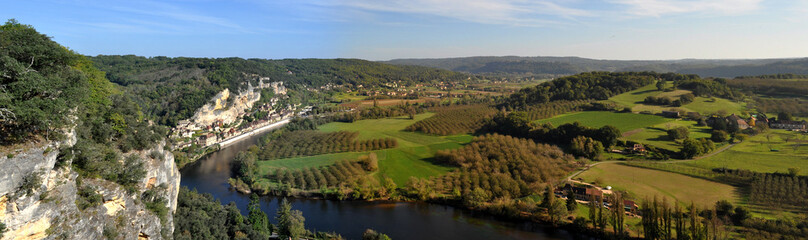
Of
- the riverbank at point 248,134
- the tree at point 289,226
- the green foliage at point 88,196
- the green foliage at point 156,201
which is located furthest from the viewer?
the riverbank at point 248,134

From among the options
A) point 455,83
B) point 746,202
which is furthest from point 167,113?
point 455,83

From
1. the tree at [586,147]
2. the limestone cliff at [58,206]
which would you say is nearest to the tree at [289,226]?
the limestone cliff at [58,206]

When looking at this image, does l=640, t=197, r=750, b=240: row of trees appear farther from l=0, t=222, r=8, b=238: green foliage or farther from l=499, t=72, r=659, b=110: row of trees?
l=499, t=72, r=659, b=110: row of trees

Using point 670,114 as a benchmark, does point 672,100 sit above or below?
above

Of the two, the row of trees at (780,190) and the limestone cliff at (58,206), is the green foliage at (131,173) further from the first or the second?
the row of trees at (780,190)

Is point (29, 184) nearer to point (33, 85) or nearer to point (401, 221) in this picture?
point (33, 85)

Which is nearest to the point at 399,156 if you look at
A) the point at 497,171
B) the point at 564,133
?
the point at 497,171
